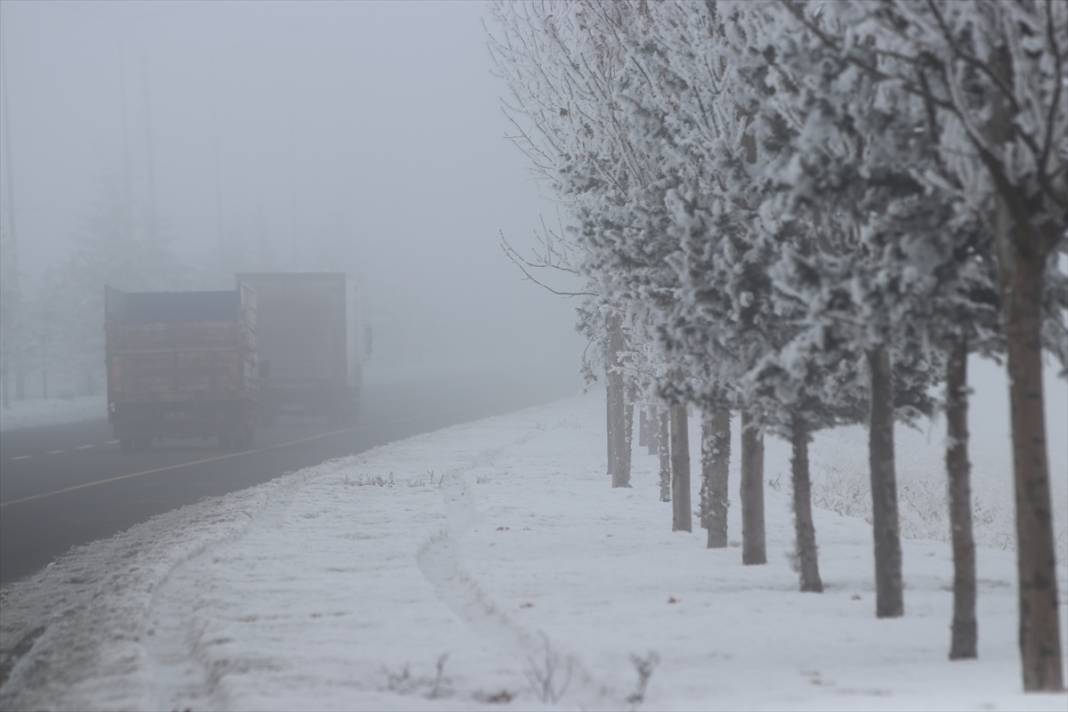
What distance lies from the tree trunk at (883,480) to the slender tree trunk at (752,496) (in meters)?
2.13

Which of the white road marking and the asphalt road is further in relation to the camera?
the white road marking

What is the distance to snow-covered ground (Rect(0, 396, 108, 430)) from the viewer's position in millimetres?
46812

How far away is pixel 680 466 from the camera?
12.5 metres

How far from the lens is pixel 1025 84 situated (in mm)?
5398

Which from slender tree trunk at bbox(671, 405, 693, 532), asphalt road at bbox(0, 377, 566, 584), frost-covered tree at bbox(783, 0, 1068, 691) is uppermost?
frost-covered tree at bbox(783, 0, 1068, 691)

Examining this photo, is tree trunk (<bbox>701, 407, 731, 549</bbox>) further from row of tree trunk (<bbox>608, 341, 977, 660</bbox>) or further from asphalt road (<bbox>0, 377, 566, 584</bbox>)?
asphalt road (<bbox>0, 377, 566, 584</bbox>)

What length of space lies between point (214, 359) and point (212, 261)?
61.4m

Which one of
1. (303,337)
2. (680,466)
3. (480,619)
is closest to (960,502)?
(480,619)

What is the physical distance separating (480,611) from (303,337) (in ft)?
99.1

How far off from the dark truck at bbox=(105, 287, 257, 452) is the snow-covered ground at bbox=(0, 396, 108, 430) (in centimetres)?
1754

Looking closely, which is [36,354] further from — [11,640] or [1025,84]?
[1025,84]

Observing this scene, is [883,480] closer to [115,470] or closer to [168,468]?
[168,468]

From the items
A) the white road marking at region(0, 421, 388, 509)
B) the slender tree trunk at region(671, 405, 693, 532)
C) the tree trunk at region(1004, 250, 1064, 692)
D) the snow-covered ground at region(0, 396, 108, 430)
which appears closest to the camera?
the tree trunk at region(1004, 250, 1064, 692)

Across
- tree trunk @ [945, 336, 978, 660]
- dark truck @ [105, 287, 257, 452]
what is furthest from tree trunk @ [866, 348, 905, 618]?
dark truck @ [105, 287, 257, 452]
